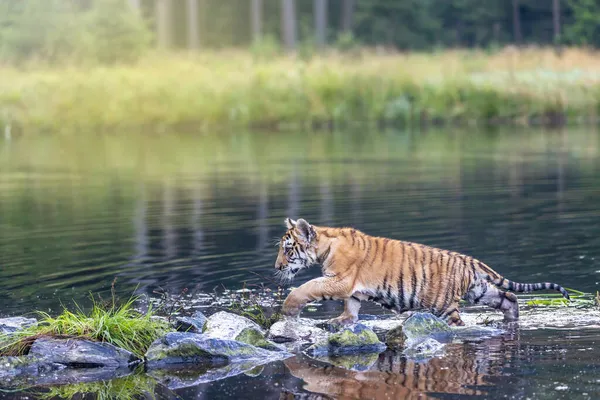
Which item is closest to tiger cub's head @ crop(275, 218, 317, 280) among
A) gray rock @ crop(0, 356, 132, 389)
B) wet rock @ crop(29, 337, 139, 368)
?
wet rock @ crop(29, 337, 139, 368)

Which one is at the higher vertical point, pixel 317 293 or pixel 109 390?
pixel 317 293

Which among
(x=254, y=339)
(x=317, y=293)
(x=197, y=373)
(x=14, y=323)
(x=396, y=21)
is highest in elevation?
(x=396, y=21)

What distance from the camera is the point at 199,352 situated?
974 centimetres

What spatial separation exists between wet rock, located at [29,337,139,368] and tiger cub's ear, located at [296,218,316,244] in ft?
6.61

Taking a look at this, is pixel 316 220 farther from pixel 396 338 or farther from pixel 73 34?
pixel 73 34

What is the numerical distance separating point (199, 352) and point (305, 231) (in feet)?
5.51

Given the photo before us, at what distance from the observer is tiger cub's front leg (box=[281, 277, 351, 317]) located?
10.7m

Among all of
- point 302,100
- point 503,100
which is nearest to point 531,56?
point 503,100

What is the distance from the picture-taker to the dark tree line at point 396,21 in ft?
227

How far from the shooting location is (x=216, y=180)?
26.3m

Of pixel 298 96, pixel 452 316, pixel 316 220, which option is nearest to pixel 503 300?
pixel 452 316

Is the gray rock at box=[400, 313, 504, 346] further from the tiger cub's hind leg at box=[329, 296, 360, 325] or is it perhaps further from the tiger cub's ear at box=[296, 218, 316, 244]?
the tiger cub's ear at box=[296, 218, 316, 244]

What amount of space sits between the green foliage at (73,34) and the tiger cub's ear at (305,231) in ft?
137

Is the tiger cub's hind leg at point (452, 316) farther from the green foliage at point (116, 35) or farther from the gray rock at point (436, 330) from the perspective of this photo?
the green foliage at point (116, 35)
